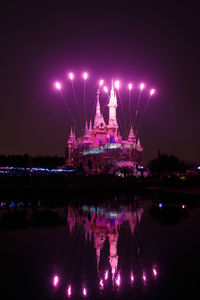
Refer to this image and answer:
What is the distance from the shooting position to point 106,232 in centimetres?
1473

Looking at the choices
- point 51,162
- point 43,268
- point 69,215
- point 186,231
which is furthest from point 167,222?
point 51,162

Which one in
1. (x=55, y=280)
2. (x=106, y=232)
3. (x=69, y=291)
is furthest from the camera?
(x=106, y=232)

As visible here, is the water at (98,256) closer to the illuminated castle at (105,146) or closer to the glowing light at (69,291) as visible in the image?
the glowing light at (69,291)

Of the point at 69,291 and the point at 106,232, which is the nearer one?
the point at 69,291

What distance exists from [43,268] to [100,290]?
8.28 feet

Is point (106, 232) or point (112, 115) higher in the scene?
point (112, 115)

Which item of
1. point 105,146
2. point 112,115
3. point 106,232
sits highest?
point 112,115

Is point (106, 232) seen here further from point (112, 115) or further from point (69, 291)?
point (112, 115)

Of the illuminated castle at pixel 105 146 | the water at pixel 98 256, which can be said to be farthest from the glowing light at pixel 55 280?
the illuminated castle at pixel 105 146

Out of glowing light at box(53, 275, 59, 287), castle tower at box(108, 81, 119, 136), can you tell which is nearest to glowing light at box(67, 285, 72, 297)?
glowing light at box(53, 275, 59, 287)

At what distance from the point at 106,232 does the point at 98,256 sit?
376cm

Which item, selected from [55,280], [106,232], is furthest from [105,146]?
[55,280]

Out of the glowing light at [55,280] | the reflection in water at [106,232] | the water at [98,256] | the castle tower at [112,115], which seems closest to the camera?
the water at [98,256]

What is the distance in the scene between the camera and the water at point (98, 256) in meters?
8.21
